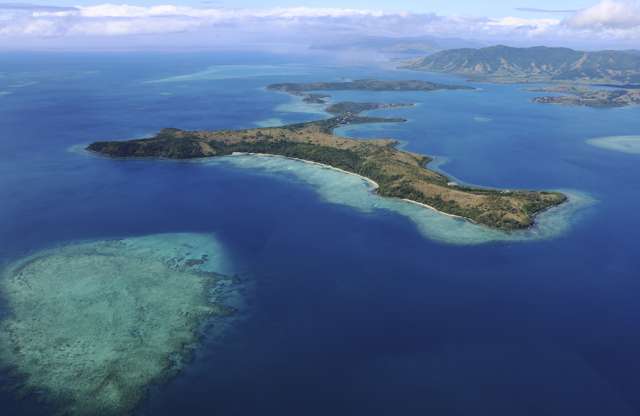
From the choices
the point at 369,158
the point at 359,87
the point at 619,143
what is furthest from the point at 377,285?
the point at 359,87

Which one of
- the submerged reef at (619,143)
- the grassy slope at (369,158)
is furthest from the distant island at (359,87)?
the submerged reef at (619,143)

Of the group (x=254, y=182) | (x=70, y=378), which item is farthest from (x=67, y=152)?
(x=70, y=378)

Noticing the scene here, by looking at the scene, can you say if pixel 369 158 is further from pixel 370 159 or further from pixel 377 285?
pixel 377 285

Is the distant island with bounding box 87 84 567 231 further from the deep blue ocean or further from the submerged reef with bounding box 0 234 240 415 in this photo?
the submerged reef with bounding box 0 234 240 415

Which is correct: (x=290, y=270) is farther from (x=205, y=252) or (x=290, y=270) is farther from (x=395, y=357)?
(x=395, y=357)

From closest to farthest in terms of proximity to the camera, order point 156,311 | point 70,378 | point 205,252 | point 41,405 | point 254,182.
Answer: point 41,405 → point 70,378 → point 156,311 → point 205,252 → point 254,182

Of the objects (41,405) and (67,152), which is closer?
(41,405)
